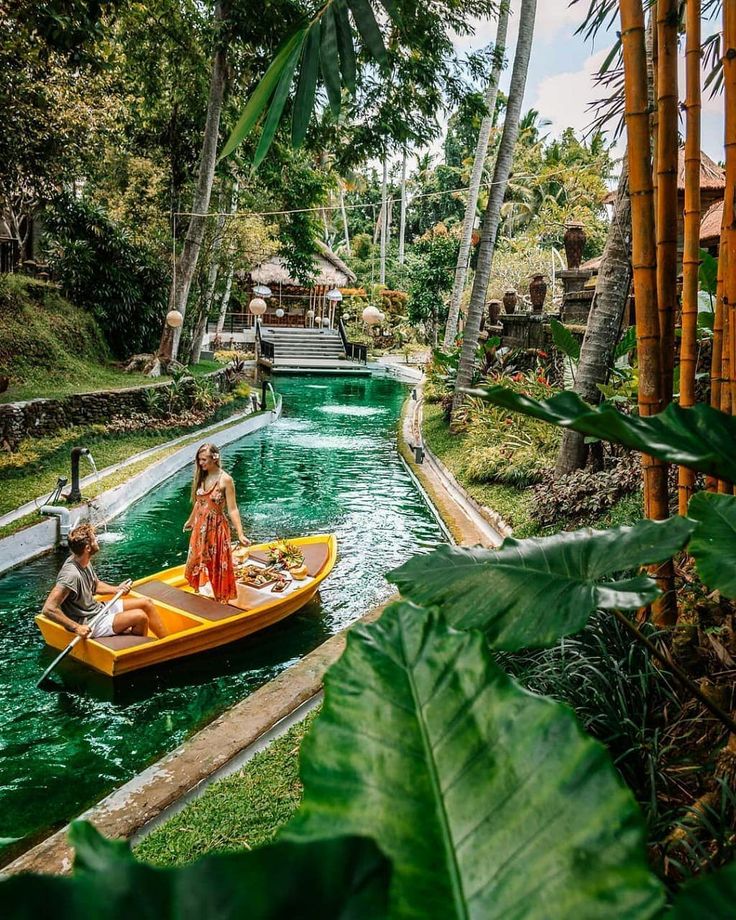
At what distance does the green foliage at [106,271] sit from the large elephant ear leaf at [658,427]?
17.6 m

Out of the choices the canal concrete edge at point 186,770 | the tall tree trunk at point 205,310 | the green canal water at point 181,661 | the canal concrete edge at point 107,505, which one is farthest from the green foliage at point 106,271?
the canal concrete edge at point 186,770

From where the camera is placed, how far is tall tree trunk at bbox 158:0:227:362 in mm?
13469

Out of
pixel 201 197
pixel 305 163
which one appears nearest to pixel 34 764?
pixel 201 197

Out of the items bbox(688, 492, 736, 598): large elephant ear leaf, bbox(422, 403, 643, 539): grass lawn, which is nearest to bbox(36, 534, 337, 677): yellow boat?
bbox(422, 403, 643, 539): grass lawn

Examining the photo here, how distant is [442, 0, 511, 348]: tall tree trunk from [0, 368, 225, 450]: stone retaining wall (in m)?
7.20

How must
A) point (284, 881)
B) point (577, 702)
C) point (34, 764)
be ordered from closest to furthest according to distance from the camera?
point (284, 881) < point (577, 702) < point (34, 764)

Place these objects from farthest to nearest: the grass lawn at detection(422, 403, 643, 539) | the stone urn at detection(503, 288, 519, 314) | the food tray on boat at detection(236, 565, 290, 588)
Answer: the stone urn at detection(503, 288, 519, 314), the grass lawn at detection(422, 403, 643, 539), the food tray on boat at detection(236, 565, 290, 588)

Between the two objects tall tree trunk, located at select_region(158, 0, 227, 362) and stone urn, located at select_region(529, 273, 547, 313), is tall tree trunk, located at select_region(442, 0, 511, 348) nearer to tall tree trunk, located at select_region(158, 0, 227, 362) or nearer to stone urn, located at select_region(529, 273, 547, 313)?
stone urn, located at select_region(529, 273, 547, 313)

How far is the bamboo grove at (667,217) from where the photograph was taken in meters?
2.53

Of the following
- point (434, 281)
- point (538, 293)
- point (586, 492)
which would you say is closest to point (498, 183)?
point (538, 293)

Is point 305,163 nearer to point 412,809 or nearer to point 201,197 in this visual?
point 201,197

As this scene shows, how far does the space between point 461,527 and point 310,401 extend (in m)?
12.7

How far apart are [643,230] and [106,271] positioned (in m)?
17.0

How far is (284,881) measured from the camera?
0.41 m
